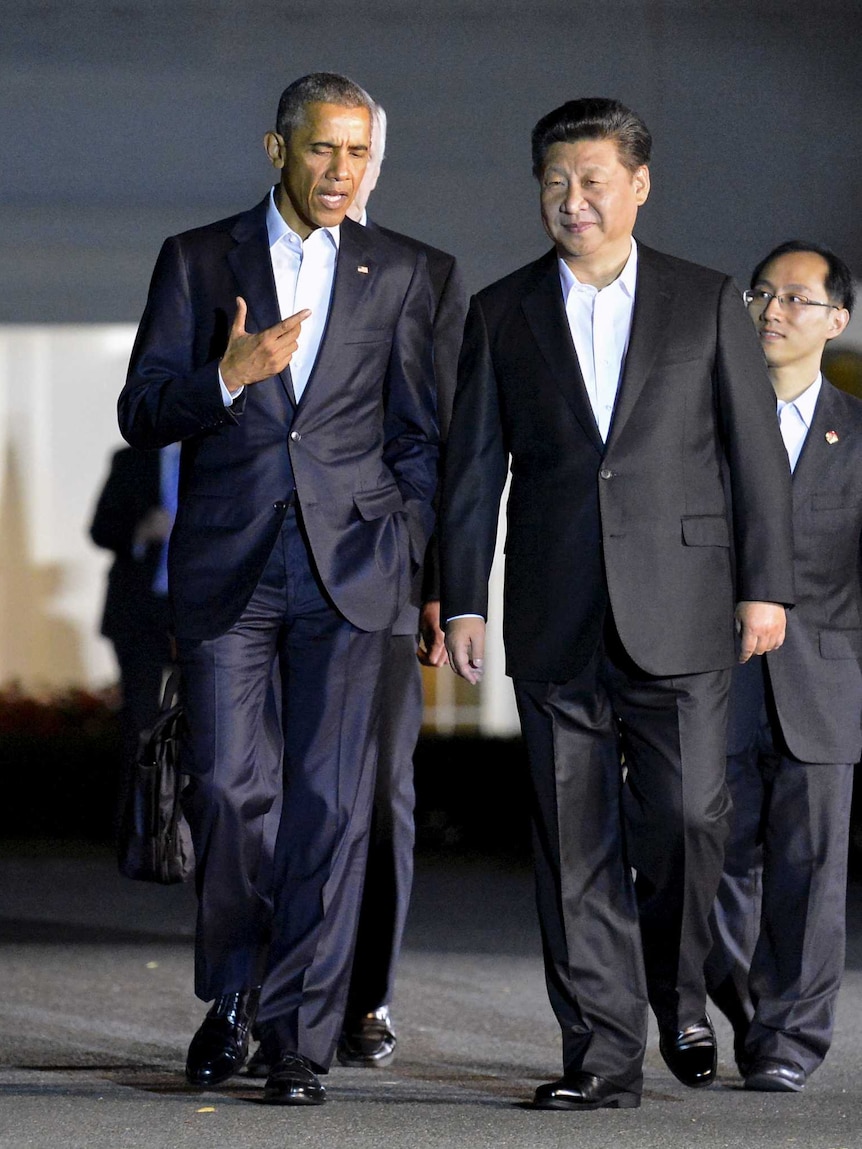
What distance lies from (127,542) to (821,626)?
454 cm

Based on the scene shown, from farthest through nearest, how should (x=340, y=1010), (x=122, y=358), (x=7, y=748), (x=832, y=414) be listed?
1. (x=122, y=358)
2. (x=7, y=748)
3. (x=832, y=414)
4. (x=340, y=1010)

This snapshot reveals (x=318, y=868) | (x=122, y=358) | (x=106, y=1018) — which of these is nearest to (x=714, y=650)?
(x=318, y=868)

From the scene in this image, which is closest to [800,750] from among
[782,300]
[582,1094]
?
[582,1094]

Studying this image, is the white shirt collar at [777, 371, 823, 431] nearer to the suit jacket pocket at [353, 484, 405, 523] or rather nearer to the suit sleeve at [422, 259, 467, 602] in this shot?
the suit sleeve at [422, 259, 467, 602]

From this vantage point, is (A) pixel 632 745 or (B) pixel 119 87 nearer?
(A) pixel 632 745

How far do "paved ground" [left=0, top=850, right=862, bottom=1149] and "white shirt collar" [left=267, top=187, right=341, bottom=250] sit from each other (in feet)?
5.64

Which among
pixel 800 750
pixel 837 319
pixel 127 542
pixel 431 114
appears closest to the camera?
pixel 800 750

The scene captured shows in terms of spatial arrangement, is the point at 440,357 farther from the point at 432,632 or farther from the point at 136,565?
the point at 136,565

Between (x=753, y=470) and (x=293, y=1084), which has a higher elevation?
(x=753, y=470)

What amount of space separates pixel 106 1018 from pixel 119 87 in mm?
4249

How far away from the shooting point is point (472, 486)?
447 cm

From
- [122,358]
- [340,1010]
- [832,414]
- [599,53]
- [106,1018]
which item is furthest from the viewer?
[122,358]

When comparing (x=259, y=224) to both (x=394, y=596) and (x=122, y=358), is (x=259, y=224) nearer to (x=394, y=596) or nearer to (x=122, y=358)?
(x=394, y=596)

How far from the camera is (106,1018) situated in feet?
18.1
